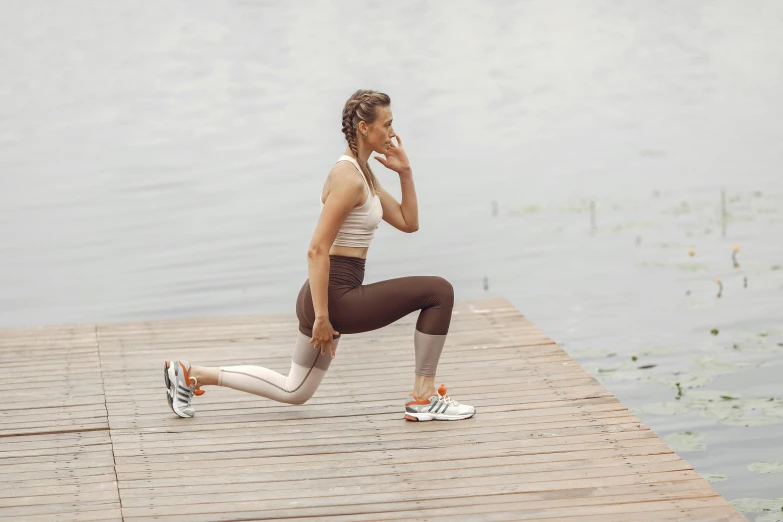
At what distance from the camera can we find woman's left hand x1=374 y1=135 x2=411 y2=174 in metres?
5.38

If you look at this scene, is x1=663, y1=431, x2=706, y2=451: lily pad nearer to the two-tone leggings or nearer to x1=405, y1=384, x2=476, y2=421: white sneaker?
x1=405, y1=384, x2=476, y2=421: white sneaker

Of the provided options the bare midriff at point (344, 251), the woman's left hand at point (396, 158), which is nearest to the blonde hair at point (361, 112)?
the woman's left hand at point (396, 158)

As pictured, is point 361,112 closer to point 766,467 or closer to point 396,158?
point 396,158

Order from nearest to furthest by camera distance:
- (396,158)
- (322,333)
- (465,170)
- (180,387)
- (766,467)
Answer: (322,333) < (396,158) < (180,387) < (766,467) < (465,170)

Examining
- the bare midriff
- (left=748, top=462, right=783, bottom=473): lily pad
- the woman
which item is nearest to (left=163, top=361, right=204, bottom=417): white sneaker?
the woman

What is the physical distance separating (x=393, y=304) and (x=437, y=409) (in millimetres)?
508

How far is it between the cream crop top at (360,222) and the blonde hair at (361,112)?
6cm

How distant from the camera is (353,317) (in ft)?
17.4

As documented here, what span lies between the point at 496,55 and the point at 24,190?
8.66 meters

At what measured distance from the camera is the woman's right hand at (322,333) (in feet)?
17.0

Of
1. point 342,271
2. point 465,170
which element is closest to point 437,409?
point 342,271

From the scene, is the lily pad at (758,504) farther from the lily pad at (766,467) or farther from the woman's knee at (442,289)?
the woman's knee at (442,289)

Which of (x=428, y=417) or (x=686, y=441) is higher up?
(x=428, y=417)

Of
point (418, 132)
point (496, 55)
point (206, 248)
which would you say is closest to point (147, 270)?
point (206, 248)
